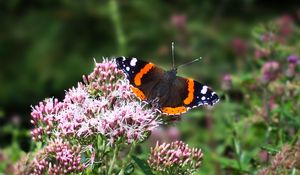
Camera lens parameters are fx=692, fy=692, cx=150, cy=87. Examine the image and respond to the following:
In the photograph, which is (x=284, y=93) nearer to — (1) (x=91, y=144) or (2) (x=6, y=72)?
(1) (x=91, y=144)

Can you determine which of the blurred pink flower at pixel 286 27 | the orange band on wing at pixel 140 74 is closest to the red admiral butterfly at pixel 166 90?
the orange band on wing at pixel 140 74

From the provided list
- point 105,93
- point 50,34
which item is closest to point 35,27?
point 50,34

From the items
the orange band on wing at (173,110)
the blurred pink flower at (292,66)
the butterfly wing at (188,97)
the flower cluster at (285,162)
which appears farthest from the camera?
the blurred pink flower at (292,66)

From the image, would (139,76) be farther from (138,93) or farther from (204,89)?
(204,89)

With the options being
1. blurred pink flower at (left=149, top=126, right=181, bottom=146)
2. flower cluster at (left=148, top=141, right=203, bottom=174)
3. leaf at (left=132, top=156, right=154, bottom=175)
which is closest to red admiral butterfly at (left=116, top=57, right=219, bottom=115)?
flower cluster at (left=148, top=141, right=203, bottom=174)

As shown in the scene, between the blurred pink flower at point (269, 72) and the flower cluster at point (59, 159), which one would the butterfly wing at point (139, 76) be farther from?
the blurred pink flower at point (269, 72)

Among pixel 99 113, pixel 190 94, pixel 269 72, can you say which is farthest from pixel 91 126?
pixel 269 72
